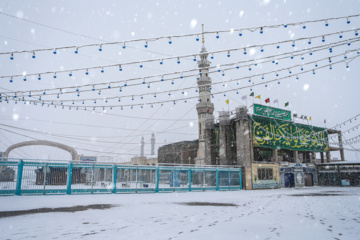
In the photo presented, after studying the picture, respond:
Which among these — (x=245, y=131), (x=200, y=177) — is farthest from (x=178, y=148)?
(x=200, y=177)

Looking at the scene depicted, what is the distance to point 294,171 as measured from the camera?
31.5m

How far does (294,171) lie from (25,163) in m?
28.9

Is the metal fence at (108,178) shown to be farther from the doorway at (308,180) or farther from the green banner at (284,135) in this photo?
the doorway at (308,180)

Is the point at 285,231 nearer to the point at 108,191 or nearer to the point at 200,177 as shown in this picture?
the point at 108,191

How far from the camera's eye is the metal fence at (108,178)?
15.2 m

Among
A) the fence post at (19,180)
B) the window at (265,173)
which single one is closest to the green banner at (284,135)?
the window at (265,173)

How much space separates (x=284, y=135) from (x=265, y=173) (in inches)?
239

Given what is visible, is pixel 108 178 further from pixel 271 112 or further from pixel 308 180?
pixel 308 180

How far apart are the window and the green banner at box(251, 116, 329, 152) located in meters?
2.73

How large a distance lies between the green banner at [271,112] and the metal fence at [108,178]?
768cm

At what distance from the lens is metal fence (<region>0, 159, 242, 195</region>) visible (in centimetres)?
1517

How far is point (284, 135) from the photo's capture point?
31.3 metres

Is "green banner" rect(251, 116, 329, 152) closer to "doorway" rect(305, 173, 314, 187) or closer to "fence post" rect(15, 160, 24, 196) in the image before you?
"doorway" rect(305, 173, 314, 187)

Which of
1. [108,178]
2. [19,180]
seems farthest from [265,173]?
[19,180]
